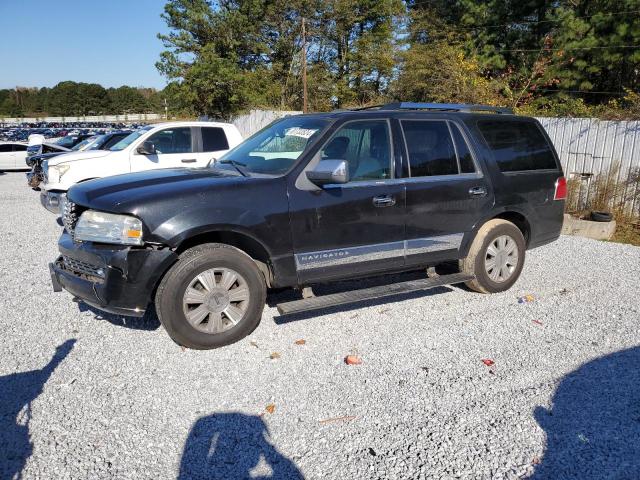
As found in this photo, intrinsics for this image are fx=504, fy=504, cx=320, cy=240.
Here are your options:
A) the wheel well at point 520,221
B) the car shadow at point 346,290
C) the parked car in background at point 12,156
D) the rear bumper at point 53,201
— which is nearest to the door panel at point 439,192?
the wheel well at point 520,221

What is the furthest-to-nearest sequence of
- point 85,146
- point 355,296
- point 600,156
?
point 85,146 < point 600,156 < point 355,296

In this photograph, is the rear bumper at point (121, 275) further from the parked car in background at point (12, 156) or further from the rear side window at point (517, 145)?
the parked car in background at point (12, 156)

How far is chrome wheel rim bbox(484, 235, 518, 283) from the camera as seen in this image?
5492 millimetres

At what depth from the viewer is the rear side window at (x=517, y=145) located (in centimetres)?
554

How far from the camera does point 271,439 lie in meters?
2.99

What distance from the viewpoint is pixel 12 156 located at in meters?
20.9

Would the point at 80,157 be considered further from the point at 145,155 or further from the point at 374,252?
the point at 374,252

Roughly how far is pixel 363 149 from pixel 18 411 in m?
3.44

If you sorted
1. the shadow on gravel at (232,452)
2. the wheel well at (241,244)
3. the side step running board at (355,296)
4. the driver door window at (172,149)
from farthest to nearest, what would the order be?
1. the driver door window at (172,149)
2. the side step running board at (355,296)
3. the wheel well at (241,244)
4. the shadow on gravel at (232,452)

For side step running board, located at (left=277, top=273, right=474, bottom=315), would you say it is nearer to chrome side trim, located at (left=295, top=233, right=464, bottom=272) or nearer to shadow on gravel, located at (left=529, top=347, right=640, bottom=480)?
chrome side trim, located at (left=295, top=233, right=464, bottom=272)

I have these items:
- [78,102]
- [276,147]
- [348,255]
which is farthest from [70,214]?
[78,102]

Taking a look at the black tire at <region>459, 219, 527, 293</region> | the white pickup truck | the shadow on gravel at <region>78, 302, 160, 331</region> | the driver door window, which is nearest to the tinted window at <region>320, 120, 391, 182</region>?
the black tire at <region>459, 219, 527, 293</region>

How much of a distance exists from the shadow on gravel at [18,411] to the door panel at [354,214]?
6.89ft

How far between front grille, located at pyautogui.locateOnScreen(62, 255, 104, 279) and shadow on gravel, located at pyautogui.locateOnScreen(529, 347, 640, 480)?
326cm
